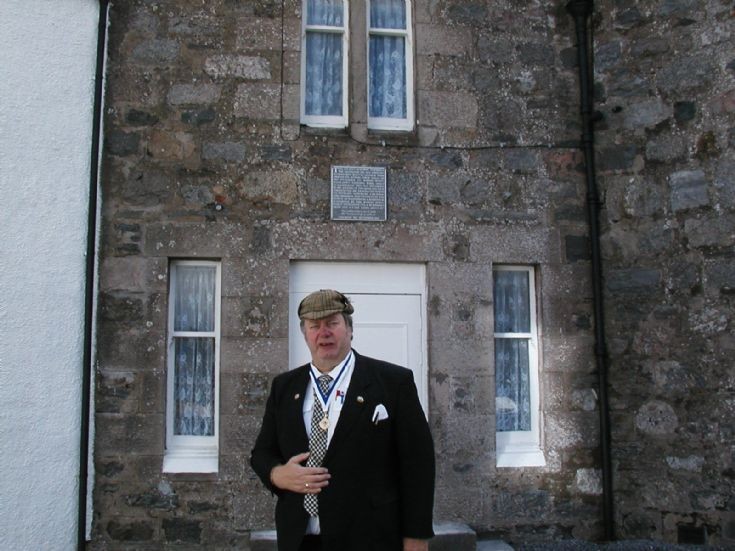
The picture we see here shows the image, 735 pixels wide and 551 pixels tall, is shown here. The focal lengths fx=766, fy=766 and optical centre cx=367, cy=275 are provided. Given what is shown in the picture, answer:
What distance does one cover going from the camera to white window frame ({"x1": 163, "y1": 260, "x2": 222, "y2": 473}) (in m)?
5.69

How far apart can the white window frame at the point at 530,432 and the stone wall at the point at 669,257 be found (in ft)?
1.91

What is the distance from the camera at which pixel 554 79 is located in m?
6.38

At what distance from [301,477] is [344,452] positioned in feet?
0.67

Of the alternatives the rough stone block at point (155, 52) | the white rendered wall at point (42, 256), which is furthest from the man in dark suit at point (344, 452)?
the rough stone block at point (155, 52)

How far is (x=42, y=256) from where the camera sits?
559 centimetres

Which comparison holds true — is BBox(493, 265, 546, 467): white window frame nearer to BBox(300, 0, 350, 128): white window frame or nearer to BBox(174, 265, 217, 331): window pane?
BBox(300, 0, 350, 128): white window frame

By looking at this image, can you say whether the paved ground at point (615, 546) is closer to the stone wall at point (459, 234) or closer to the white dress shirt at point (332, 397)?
the stone wall at point (459, 234)

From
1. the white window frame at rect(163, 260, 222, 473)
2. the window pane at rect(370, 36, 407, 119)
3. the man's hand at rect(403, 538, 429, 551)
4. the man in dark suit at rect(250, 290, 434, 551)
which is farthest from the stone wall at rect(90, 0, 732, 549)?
the man's hand at rect(403, 538, 429, 551)

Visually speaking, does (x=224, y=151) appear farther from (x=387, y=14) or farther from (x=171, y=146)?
(x=387, y=14)

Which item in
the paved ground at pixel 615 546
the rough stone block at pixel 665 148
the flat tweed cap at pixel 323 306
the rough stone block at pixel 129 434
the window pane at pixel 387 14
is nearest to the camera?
the flat tweed cap at pixel 323 306

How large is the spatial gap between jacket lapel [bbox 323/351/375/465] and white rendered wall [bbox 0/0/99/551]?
3014 mm

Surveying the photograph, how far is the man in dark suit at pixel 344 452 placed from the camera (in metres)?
3.14

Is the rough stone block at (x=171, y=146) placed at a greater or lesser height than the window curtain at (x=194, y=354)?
greater

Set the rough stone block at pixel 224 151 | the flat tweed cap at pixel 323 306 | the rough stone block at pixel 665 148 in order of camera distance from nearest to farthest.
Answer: the flat tweed cap at pixel 323 306 < the rough stone block at pixel 665 148 < the rough stone block at pixel 224 151
